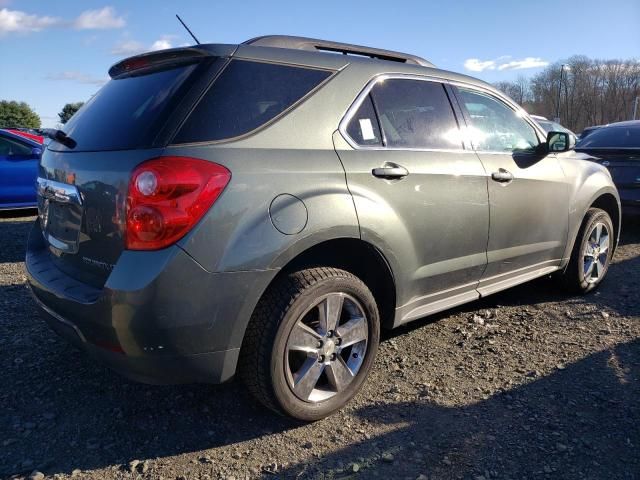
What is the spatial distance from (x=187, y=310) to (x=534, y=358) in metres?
2.36

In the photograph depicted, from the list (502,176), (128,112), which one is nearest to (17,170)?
(128,112)

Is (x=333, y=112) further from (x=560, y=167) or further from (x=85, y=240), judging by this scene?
(x=560, y=167)

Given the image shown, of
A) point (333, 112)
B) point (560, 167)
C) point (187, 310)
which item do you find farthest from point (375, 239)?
point (560, 167)

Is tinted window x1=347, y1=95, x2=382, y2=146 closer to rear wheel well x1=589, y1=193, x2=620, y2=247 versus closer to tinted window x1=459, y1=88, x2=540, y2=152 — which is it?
tinted window x1=459, y1=88, x2=540, y2=152

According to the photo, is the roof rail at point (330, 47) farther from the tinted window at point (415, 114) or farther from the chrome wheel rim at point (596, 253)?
the chrome wheel rim at point (596, 253)

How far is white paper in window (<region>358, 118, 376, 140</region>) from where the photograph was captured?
2.83m

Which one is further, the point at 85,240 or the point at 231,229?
the point at 85,240

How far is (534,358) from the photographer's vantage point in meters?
3.42

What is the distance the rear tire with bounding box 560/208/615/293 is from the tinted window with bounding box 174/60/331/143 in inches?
117

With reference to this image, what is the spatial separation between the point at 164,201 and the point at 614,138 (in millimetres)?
7151

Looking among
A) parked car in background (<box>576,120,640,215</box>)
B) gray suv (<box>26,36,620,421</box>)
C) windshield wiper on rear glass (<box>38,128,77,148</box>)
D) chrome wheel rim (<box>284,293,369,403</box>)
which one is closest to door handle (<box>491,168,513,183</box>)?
gray suv (<box>26,36,620,421</box>)

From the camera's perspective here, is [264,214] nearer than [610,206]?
Yes

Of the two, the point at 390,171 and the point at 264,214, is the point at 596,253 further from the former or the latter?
the point at 264,214

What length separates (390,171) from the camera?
282cm
